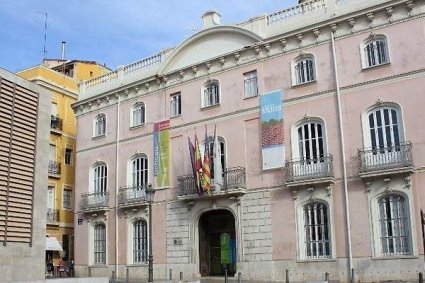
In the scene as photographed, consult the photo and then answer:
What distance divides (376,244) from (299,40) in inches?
399

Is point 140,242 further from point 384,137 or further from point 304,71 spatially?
point 384,137

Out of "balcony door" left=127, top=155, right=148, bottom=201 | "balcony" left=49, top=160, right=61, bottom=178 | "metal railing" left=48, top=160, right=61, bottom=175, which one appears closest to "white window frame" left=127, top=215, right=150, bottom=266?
"balcony door" left=127, top=155, right=148, bottom=201

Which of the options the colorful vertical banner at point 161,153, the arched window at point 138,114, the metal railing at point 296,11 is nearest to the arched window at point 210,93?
the colorful vertical banner at point 161,153

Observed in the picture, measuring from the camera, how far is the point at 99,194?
109ft

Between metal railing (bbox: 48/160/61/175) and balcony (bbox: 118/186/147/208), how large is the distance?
869 centimetres

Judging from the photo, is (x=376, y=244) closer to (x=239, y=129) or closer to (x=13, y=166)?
(x=239, y=129)

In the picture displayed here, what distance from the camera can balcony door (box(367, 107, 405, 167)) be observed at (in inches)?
901

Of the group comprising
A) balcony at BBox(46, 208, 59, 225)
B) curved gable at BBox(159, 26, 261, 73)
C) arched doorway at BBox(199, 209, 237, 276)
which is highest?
curved gable at BBox(159, 26, 261, 73)

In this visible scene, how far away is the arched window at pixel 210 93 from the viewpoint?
29266 millimetres

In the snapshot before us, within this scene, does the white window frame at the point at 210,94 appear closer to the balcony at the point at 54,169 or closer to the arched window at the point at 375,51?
the arched window at the point at 375,51

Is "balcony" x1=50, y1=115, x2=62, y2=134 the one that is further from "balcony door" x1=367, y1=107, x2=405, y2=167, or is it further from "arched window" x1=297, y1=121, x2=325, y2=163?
"balcony door" x1=367, y1=107, x2=405, y2=167

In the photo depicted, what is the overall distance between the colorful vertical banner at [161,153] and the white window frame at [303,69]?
8.10 meters

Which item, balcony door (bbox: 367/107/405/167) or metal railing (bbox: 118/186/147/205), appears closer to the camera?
balcony door (bbox: 367/107/405/167)

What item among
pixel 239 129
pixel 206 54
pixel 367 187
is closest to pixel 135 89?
pixel 206 54
